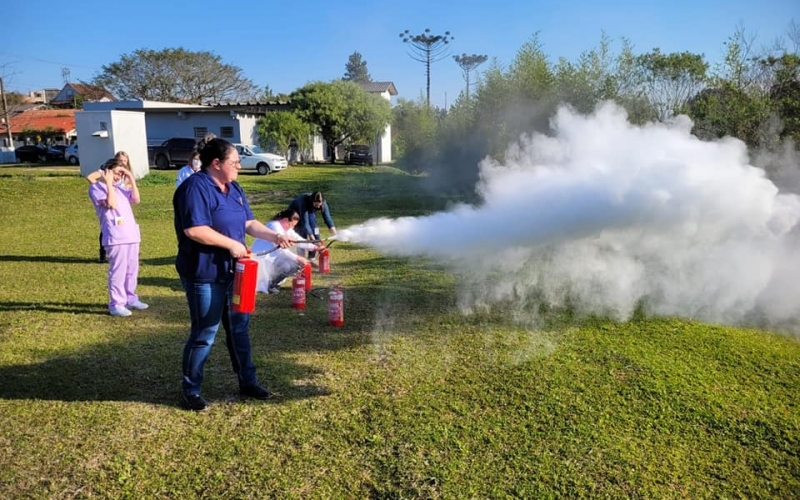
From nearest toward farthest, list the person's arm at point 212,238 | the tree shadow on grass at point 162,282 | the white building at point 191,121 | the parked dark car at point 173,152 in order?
the person's arm at point 212,238
the tree shadow on grass at point 162,282
the parked dark car at point 173,152
the white building at point 191,121

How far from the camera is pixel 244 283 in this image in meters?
4.57

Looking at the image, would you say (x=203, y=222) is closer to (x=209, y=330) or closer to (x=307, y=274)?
(x=209, y=330)

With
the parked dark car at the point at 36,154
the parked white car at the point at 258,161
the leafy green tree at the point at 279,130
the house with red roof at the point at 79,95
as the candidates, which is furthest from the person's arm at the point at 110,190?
the house with red roof at the point at 79,95

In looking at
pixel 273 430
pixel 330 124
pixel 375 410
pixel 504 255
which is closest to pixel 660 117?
pixel 504 255

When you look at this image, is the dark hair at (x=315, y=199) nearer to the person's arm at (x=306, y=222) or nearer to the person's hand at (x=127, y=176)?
the person's arm at (x=306, y=222)

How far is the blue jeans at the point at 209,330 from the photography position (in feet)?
14.8

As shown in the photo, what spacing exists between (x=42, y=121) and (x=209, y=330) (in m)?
64.3

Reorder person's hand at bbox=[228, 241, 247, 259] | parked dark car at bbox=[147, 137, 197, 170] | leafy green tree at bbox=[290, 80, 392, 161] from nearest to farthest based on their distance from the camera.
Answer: person's hand at bbox=[228, 241, 247, 259] < parked dark car at bbox=[147, 137, 197, 170] < leafy green tree at bbox=[290, 80, 392, 161]

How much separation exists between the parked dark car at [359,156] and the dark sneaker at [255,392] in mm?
40536

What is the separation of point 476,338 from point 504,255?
1.47 m

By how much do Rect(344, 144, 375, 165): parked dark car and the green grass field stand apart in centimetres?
3746

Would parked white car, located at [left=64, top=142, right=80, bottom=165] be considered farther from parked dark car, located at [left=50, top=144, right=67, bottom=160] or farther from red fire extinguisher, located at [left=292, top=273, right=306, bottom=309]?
red fire extinguisher, located at [left=292, top=273, right=306, bottom=309]

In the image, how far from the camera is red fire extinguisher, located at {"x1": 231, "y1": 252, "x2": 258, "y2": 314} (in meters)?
4.54

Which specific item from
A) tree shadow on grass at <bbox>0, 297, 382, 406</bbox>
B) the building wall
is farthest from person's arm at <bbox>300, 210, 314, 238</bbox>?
the building wall
